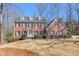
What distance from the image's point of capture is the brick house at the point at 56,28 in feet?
9.39

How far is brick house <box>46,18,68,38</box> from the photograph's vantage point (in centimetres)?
286

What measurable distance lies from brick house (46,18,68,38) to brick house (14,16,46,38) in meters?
0.07

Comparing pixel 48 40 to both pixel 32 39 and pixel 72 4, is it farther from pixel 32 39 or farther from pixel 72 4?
pixel 72 4

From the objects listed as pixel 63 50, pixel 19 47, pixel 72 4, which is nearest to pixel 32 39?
pixel 19 47

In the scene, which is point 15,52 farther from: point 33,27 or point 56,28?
point 56,28

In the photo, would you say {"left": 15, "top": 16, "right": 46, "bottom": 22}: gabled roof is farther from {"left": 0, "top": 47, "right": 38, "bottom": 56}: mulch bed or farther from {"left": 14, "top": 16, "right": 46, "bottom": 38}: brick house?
{"left": 0, "top": 47, "right": 38, "bottom": 56}: mulch bed

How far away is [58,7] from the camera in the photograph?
2879 millimetres

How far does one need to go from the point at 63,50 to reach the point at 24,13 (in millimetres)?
552

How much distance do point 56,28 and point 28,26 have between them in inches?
11.4

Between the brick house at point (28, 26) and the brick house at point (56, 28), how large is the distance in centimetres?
7

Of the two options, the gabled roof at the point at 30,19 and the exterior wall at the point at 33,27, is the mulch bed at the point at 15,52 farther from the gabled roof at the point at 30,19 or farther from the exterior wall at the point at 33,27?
the gabled roof at the point at 30,19

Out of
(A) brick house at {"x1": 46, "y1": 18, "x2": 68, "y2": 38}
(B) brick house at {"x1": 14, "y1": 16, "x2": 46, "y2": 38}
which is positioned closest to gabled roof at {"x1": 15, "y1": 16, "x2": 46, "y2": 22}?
(B) brick house at {"x1": 14, "y1": 16, "x2": 46, "y2": 38}

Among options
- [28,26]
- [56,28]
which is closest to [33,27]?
[28,26]

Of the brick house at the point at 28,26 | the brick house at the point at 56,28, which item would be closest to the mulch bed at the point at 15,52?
the brick house at the point at 28,26
